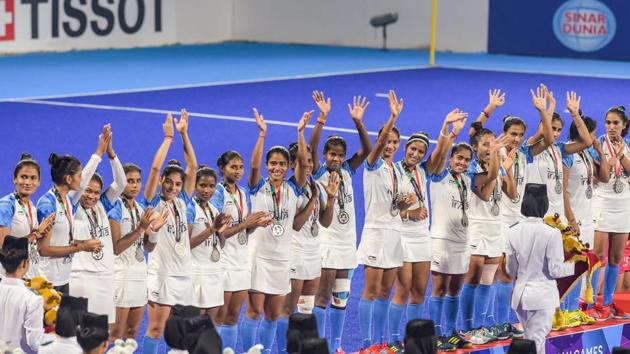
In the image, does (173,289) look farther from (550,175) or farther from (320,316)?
(550,175)

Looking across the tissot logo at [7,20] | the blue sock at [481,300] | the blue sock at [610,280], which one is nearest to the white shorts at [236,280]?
the blue sock at [481,300]

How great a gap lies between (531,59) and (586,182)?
20.6 meters

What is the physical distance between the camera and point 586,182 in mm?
13289

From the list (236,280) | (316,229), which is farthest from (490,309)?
(236,280)

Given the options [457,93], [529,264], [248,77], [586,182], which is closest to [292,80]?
[248,77]

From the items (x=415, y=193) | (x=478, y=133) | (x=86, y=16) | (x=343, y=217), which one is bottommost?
(x=343, y=217)

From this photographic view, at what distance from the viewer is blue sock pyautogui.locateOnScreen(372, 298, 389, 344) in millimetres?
12055

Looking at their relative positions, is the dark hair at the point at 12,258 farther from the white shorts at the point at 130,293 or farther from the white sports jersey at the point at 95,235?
the white shorts at the point at 130,293

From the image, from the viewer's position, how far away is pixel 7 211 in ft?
34.5

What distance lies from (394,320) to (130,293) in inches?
98.0

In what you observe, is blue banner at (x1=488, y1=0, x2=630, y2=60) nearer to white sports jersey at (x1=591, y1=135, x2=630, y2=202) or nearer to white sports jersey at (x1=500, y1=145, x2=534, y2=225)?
white sports jersey at (x1=591, y1=135, x2=630, y2=202)

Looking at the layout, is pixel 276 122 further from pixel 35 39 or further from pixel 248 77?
pixel 35 39

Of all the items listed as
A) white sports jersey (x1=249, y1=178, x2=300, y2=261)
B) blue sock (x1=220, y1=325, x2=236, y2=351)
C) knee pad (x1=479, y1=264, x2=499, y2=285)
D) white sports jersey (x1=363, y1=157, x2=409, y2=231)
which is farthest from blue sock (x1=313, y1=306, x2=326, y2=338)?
knee pad (x1=479, y1=264, x2=499, y2=285)

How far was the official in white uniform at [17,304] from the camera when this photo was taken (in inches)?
361
